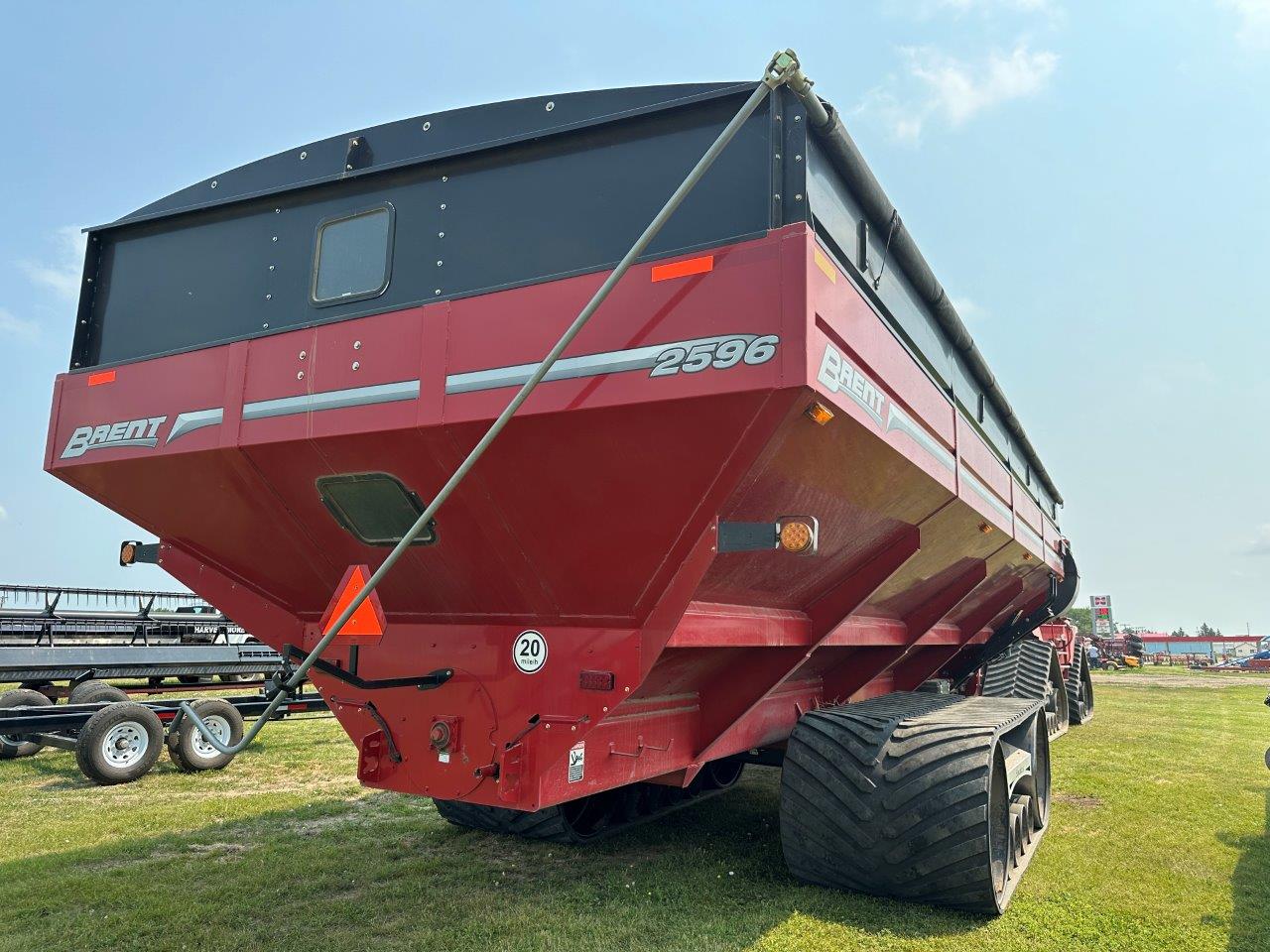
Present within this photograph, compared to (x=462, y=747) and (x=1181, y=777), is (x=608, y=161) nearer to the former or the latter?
(x=462, y=747)

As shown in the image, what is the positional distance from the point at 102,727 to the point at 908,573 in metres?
6.65

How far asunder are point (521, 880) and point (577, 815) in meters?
0.68

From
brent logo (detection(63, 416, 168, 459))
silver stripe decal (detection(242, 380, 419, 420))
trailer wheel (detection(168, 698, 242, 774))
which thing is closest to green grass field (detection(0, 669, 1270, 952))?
trailer wheel (detection(168, 698, 242, 774))

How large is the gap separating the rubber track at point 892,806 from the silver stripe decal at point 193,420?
3157mm

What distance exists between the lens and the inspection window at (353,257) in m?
3.76

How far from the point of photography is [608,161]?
339cm

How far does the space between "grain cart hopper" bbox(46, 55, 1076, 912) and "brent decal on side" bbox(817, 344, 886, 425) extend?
2 cm

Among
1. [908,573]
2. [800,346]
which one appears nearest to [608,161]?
[800,346]

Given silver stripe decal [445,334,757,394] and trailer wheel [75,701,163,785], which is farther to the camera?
trailer wheel [75,701,163,785]

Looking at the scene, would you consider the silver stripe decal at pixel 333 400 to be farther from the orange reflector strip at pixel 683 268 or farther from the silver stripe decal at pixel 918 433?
the silver stripe decal at pixel 918 433

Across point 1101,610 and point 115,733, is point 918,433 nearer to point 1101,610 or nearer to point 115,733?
point 115,733

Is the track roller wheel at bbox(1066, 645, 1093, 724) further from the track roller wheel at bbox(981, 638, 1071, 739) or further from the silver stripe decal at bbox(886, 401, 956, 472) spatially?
the silver stripe decal at bbox(886, 401, 956, 472)

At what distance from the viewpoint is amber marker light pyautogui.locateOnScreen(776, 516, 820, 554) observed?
10.6ft

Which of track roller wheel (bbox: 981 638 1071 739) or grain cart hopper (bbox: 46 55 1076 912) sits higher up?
grain cart hopper (bbox: 46 55 1076 912)
